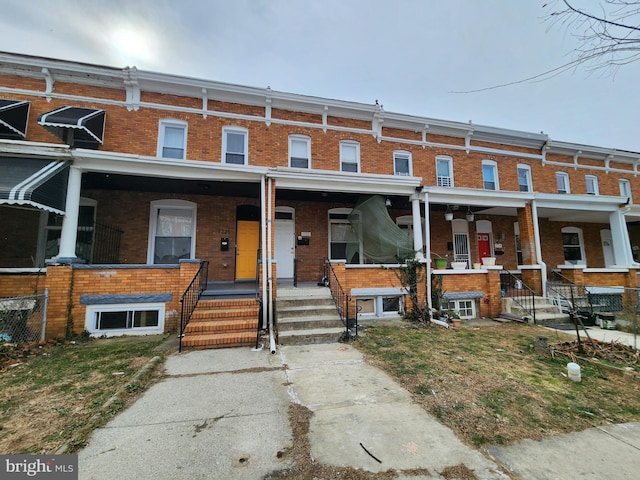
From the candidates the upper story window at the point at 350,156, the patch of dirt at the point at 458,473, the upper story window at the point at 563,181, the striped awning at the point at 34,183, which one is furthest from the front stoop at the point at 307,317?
the upper story window at the point at 563,181

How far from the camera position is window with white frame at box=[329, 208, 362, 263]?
35.1 feet

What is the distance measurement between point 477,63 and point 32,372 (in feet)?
26.1

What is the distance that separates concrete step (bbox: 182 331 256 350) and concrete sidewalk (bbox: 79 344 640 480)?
5.29ft

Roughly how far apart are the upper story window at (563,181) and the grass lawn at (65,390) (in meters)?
17.9

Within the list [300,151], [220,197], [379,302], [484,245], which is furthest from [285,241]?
[484,245]

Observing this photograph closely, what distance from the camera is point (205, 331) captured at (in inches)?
242

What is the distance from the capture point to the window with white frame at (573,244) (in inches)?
550

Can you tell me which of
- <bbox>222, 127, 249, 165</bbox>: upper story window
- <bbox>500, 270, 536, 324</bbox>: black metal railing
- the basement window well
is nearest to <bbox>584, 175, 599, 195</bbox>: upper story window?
<bbox>500, 270, 536, 324</bbox>: black metal railing

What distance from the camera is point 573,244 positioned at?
14148mm

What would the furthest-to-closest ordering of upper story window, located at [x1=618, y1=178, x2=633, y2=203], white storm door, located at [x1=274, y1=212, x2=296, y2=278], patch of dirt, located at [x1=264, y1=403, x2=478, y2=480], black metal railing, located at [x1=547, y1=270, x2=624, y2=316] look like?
upper story window, located at [x1=618, y1=178, x2=633, y2=203]
white storm door, located at [x1=274, y1=212, x2=296, y2=278]
black metal railing, located at [x1=547, y1=270, x2=624, y2=316]
patch of dirt, located at [x1=264, y1=403, x2=478, y2=480]

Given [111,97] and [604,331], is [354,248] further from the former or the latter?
[111,97]

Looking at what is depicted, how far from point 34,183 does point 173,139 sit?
4378 mm

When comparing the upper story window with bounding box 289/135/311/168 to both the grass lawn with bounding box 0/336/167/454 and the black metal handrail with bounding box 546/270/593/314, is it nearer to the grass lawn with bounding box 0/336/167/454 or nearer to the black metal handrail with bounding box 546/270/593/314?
the grass lawn with bounding box 0/336/167/454

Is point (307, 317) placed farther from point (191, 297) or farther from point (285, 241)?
point (285, 241)
